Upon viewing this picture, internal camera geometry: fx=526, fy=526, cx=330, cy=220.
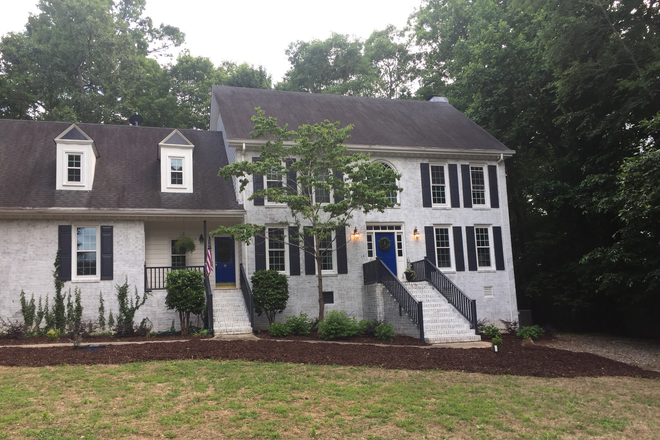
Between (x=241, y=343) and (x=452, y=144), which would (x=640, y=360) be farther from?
(x=241, y=343)

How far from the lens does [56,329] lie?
46.2ft

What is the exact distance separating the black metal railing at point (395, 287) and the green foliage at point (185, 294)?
539cm

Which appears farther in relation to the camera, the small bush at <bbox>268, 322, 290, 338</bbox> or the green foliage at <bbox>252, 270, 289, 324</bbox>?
the green foliage at <bbox>252, 270, 289, 324</bbox>

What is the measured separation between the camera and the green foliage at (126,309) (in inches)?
564

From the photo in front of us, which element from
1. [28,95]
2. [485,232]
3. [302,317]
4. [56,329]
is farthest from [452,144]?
[28,95]

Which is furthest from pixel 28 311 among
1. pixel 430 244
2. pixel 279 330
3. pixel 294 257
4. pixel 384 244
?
pixel 430 244

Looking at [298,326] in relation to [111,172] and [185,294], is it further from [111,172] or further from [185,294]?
[111,172]

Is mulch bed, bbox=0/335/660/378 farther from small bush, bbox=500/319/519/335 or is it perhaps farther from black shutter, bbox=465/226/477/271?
black shutter, bbox=465/226/477/271

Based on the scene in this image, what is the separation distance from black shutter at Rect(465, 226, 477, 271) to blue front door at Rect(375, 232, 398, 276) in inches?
108

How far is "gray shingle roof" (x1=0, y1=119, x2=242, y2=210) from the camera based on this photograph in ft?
49.7

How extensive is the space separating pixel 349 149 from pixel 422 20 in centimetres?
1718

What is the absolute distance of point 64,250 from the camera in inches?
577

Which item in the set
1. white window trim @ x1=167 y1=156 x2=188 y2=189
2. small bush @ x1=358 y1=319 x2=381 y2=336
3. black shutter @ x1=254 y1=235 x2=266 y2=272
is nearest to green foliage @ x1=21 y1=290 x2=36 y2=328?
white window trim @ x1=167 y1=156 x2=188 y2=189

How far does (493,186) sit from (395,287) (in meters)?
6.35
